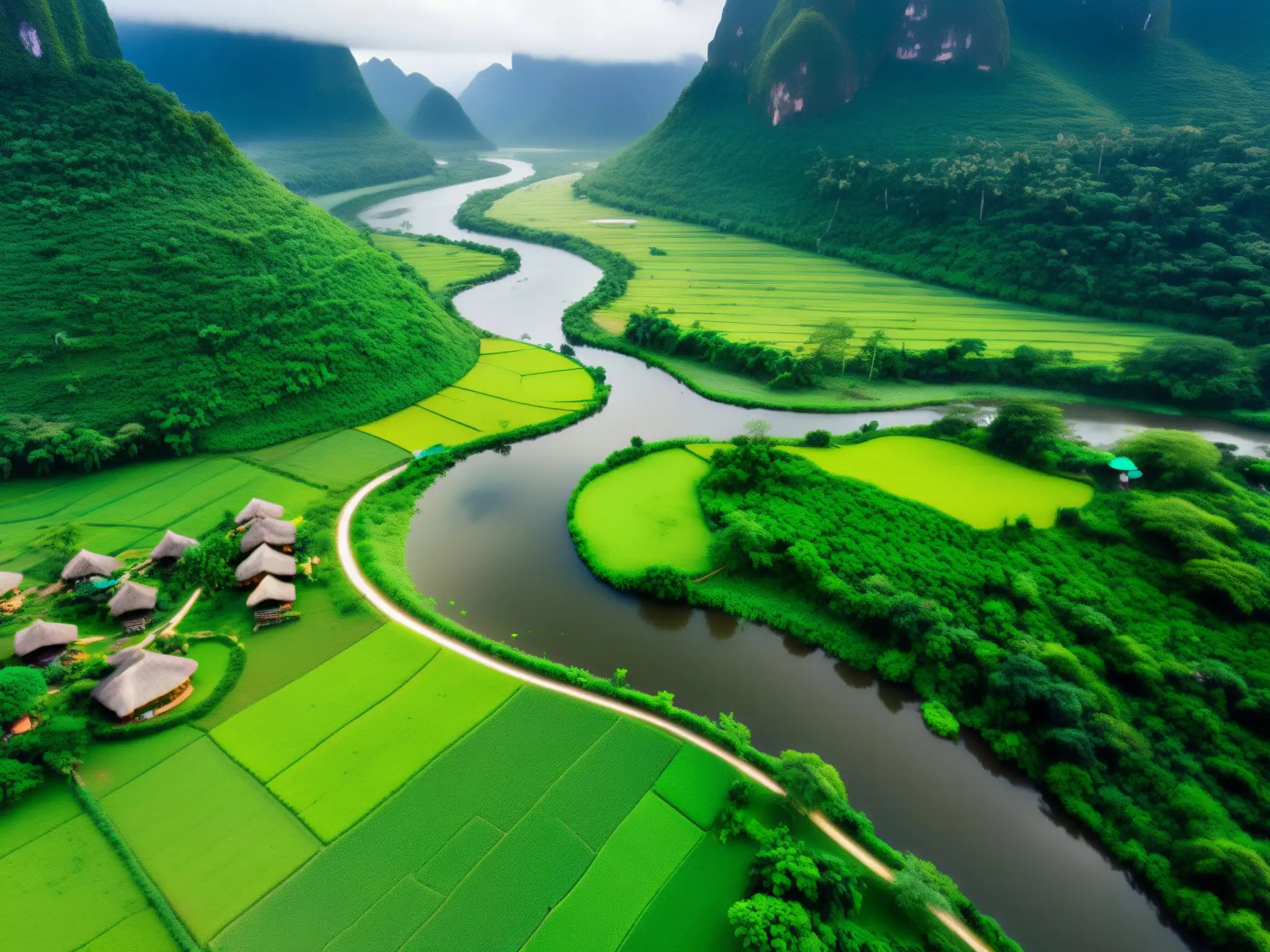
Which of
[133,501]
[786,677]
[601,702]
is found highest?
[133,501]

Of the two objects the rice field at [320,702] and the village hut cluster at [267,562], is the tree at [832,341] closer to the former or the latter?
the rice field at [320,702]

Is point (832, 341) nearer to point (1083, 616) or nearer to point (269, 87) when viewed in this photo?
point (1083, 616)

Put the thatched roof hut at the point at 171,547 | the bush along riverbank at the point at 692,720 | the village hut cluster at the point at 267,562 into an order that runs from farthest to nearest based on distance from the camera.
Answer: the thatched roof hut at the point at 171,547
the village hut cluster at the point at 267,562
the bush along riverbank at the point at 692,720

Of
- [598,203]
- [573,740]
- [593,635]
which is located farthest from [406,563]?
[598,203]

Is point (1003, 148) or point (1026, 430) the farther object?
point (1003, 148)

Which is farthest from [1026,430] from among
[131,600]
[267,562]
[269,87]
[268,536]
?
[269,87]

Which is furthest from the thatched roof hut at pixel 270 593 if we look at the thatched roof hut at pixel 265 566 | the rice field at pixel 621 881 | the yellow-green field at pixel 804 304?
the yellow-green field at pixel 804 304

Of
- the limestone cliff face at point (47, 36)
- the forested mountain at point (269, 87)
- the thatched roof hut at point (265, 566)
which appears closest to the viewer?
the thatched roof hut at point (265, 566)

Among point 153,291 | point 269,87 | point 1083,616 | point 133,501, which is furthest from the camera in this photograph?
point 269,87
